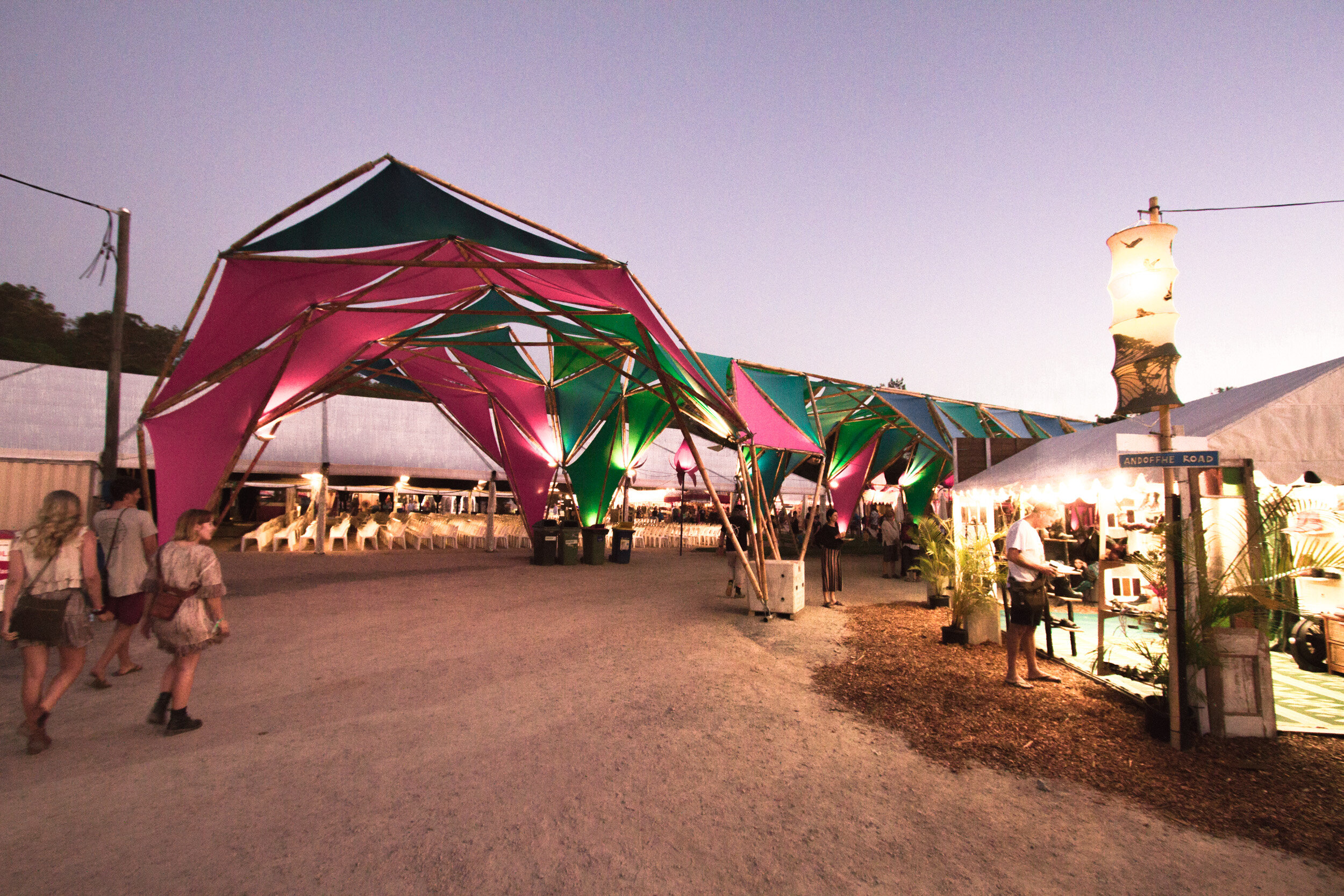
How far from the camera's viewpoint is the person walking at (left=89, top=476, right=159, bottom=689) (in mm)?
5242

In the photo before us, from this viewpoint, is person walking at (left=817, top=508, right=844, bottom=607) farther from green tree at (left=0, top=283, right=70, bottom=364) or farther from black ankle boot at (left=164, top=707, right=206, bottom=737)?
green tree at (left=0, top=283, right=70, bottom=364)

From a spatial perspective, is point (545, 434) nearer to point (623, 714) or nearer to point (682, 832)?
point (623, 714)

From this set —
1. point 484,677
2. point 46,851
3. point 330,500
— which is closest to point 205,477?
point 484,677

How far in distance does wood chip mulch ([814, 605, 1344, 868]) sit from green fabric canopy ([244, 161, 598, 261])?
583cm

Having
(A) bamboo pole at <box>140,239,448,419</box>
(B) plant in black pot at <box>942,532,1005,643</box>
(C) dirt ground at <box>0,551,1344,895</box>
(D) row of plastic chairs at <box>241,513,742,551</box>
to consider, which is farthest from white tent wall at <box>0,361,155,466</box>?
(B) plant in black pot at <box>942,532,1005,643</box>

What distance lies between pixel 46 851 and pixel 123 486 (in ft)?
11.3

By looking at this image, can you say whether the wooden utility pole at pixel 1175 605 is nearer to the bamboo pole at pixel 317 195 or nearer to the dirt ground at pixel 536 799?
the dirt ground at pixel 536 799

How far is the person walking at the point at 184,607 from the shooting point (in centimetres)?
417

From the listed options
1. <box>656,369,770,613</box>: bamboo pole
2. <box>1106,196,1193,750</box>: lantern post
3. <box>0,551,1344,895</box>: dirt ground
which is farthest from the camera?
<box>656,369,770,613</box>: bamboo pole

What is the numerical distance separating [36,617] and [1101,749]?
7.08m

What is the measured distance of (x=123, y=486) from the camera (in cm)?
541

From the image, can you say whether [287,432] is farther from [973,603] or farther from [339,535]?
[973,603]

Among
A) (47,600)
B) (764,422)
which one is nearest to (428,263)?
(47,600)

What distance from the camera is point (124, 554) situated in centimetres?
525
